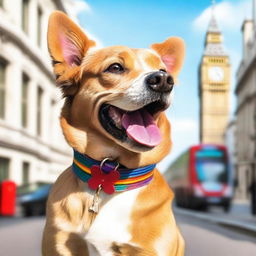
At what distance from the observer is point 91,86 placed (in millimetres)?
2586

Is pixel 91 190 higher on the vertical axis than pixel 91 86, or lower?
lower

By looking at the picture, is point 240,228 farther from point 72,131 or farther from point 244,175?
point 244,175

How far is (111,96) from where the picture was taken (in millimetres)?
2475

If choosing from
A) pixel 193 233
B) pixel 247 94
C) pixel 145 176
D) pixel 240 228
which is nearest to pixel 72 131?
pixel 145 176

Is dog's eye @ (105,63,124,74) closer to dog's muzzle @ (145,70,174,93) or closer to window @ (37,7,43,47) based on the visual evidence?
dog's muzzle @ (145,70,174,93)

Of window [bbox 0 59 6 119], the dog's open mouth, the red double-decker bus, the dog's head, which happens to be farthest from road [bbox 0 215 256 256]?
window [bbox 0 59 6 119]

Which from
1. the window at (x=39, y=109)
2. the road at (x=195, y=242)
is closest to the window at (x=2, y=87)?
the window at (x=39, y=109)

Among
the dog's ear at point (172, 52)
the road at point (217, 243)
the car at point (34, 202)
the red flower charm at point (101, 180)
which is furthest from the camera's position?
the car at point (34, 202)

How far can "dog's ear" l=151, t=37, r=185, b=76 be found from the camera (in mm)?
2734

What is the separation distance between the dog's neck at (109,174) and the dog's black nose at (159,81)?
0.38 meters

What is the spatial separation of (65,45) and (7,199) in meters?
15.2

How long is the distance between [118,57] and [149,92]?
0.99 feet

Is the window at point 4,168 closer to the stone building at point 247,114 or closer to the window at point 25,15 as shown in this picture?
the window at point 25,15

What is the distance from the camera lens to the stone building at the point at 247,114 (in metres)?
53.7
